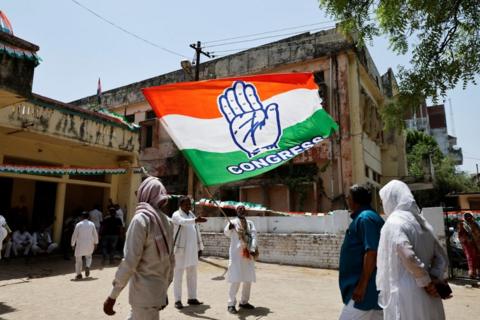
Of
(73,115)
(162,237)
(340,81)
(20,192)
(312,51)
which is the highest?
(312,51)

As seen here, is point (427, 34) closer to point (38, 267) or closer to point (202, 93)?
point (202, 93)

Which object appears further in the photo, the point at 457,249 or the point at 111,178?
the point at 111,178

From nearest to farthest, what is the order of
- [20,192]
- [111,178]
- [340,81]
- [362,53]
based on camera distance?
[20,192] → [111,178] → [340,81] → [362,53]

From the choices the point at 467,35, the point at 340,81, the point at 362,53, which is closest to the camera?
the point at 467,35

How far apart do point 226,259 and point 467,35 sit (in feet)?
30.2

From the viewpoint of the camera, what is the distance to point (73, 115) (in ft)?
37.0

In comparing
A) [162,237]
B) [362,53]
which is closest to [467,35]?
[162,237]

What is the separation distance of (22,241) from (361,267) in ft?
34.3

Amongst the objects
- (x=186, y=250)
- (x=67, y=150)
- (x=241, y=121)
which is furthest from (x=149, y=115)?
(x=241, y=121)

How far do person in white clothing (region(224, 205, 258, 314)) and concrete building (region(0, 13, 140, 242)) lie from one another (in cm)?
641

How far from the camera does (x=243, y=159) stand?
466 centimetres

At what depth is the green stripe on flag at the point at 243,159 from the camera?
14.5ft

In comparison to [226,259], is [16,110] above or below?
above

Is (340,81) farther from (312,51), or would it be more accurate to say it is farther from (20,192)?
(20,192)
